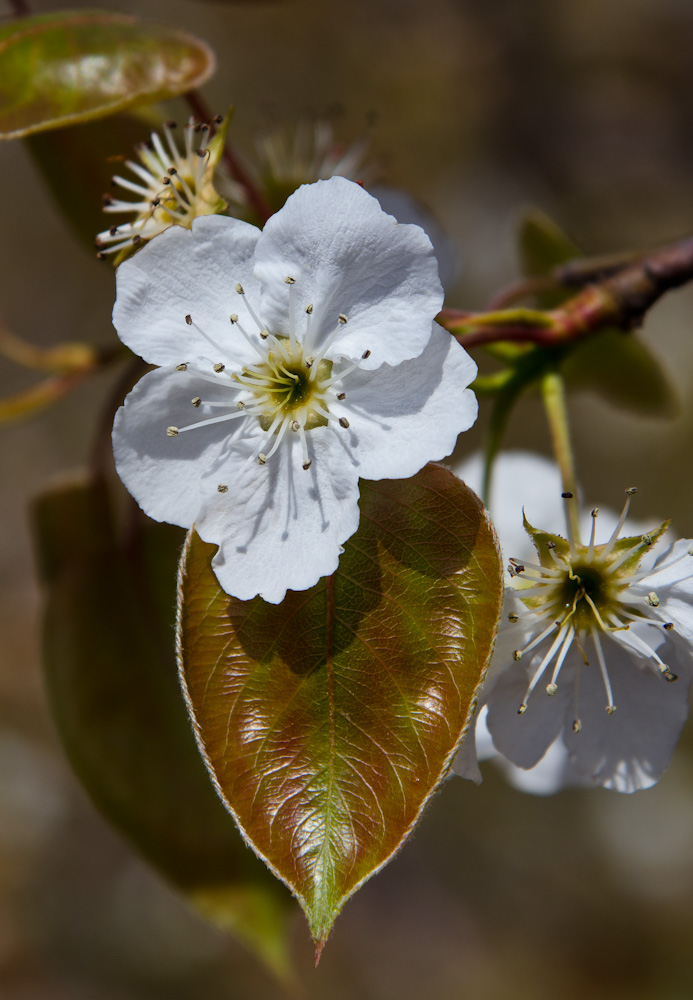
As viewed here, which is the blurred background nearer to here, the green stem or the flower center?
the green stem

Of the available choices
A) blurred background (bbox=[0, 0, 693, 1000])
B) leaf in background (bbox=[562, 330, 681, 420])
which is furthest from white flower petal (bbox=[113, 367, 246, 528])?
→ blurred background (bbox=[0, 0, 693, 1000])

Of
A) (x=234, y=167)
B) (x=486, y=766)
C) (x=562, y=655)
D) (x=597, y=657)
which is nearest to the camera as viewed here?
(x=562, y=655)

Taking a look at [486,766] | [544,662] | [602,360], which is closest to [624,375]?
[602,360]

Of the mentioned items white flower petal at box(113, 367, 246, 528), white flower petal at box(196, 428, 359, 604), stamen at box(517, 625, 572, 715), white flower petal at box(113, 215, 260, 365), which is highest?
white flower petal at box(113, 215, 260, 365)

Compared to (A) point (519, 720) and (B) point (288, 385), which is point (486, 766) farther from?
(B) point (288, 385)

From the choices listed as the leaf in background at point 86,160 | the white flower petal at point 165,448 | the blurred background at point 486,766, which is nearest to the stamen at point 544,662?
the white flower petal at point 165,448

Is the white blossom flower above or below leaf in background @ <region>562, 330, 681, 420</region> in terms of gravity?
above

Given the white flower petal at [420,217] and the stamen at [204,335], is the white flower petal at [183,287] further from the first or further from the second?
the white flower petal at [420,217]

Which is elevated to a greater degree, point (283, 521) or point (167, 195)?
point (167, 195)
